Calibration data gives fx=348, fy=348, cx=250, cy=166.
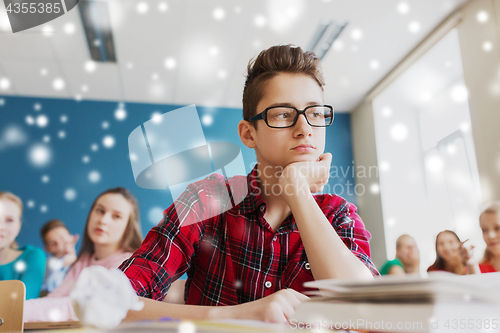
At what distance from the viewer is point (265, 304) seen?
17.6 inches

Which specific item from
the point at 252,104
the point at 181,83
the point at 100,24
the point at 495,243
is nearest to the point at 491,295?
the point at 252,104

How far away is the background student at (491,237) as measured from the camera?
2.00 meters

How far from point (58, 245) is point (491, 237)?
3510 millimetres

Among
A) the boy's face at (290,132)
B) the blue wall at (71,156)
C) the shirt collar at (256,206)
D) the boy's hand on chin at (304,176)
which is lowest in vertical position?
the shirt collar at (256,206)

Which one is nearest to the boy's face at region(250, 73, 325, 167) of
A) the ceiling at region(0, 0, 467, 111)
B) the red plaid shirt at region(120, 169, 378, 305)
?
the red plaid shirt at region(120, 169, 378, 305)

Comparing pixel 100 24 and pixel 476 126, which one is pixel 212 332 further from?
pixel 100 24

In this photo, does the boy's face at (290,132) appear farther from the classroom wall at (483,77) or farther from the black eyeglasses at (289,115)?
the classroom wall at (483,77)

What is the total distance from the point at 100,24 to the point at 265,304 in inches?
116

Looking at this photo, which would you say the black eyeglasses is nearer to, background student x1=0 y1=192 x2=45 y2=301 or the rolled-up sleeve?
the rolled-up sleeve

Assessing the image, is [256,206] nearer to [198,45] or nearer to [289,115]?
[289,115]

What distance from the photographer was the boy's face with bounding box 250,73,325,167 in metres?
0.88

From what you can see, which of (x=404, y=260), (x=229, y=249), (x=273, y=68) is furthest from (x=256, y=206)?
(x=404, y=260)

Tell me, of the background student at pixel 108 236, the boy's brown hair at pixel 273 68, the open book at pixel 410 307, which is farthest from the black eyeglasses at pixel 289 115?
the background student at pixel 108 236

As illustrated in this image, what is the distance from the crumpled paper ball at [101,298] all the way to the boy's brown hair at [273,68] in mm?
772
